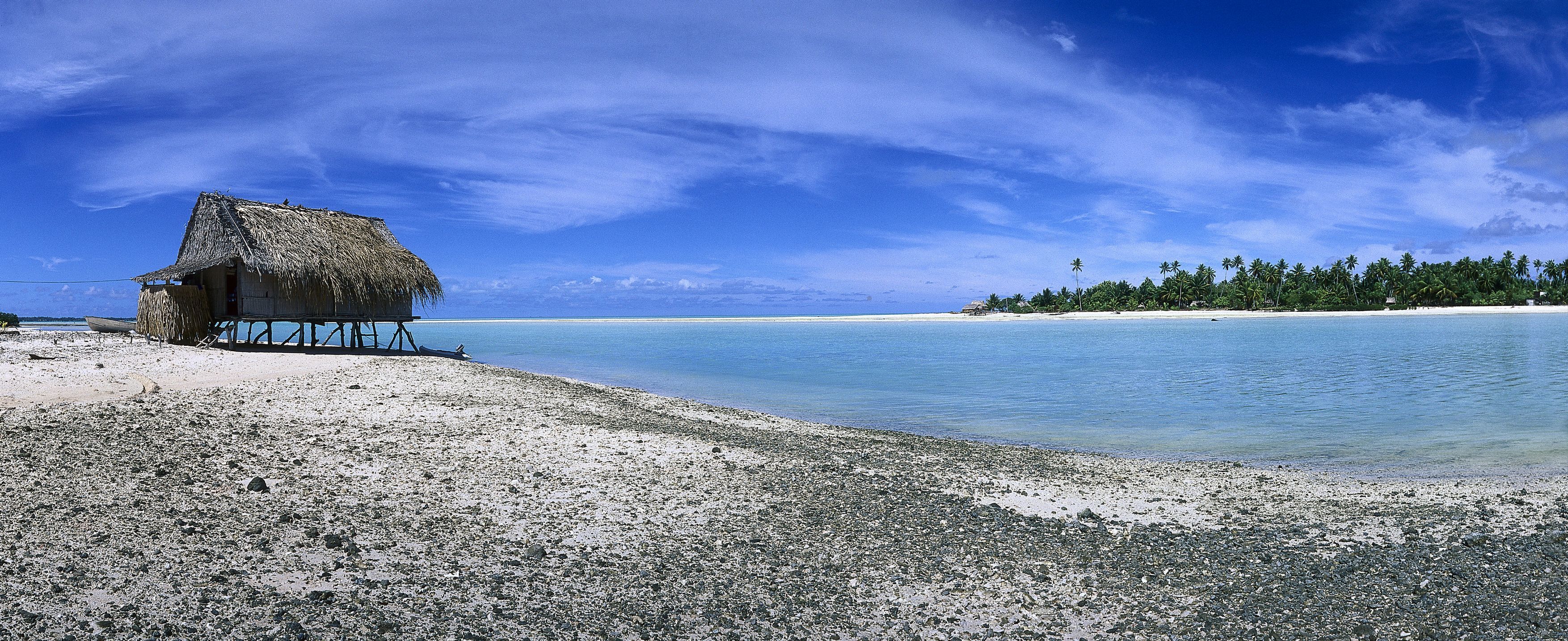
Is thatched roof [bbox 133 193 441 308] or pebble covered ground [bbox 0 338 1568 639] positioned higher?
thatched roof [bbox 133 193 441 308]

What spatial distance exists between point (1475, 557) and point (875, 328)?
76964mm

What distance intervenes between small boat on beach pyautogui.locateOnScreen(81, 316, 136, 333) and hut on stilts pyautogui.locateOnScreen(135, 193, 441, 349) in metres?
4.85

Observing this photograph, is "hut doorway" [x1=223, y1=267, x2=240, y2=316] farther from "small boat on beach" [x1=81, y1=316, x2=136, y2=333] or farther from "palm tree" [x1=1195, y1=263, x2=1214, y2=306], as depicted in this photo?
"palm tree" [x1=1195, y1=263, x2=1214, y2=306]

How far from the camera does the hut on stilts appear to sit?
2297 cm

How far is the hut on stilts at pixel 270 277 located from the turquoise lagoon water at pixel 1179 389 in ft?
17.8

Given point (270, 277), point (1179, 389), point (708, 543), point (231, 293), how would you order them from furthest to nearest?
1. point (231, 293)
2. point (270, 277)
3. point (1179, 389)
4. point (708, 543)

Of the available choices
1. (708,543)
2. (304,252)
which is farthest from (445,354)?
(708,543)

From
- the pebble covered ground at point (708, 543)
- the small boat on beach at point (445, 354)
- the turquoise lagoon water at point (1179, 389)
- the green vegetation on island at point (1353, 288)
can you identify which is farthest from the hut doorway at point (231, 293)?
the green vegetation on island at point (1353, 288)

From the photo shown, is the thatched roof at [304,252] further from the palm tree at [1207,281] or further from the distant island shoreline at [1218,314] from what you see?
the palm tree at [1207,281]

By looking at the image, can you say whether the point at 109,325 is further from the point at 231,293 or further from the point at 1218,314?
the point at 1218,314

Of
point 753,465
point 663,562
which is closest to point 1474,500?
point 753,465

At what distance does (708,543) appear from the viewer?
6023 millimetres

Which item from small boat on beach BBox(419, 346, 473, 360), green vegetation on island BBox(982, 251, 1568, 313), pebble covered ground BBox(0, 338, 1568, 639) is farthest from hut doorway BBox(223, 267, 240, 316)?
green vegetation on island BBox(982, 251, 1568, 313)

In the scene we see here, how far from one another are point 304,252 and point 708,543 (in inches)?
861
